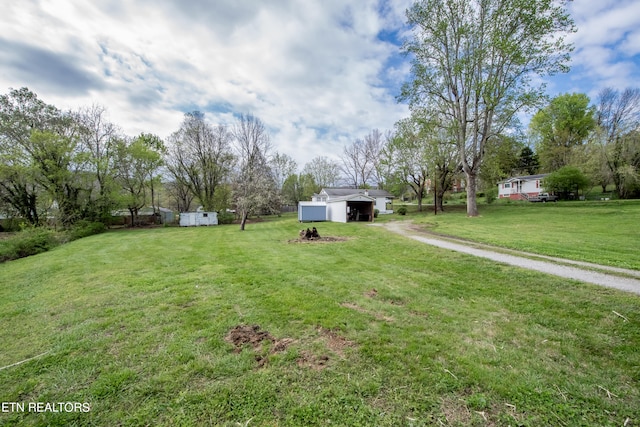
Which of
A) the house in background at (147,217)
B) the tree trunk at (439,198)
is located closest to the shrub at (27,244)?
the house in background at (147,217)

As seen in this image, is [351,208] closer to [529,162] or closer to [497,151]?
[497,151]

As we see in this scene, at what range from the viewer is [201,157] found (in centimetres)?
2930

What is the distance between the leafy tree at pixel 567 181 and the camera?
2424cm

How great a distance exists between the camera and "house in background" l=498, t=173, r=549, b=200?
106 ft

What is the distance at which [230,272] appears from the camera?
6551 mm

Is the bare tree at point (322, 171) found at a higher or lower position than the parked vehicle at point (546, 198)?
higher

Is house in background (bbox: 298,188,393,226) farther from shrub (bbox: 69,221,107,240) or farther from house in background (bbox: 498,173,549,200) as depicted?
house in background (bbox: 498,173,549,200)

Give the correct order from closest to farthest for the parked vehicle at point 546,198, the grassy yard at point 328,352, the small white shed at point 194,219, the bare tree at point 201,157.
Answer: the grassy yard at point 328,352
the small white shed at point 194,219
the parked vehicle at point 546,198
the bare tree at point 201,157

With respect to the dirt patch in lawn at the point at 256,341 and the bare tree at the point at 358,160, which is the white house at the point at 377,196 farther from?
the dirt patch in lawn at the point at 256,341

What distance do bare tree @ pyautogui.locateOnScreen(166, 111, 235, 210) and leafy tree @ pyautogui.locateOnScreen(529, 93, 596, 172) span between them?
4125 centimetres

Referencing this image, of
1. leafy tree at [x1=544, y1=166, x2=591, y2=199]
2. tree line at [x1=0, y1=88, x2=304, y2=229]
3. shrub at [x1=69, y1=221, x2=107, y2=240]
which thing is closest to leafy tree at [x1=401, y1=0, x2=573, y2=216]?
leafy tree at [x1=544, y1=166, x2=591, y2=199]

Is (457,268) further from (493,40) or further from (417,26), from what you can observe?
(417,26)

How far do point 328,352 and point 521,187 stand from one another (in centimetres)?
4231

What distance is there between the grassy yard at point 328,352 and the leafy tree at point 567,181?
91.9 ft
